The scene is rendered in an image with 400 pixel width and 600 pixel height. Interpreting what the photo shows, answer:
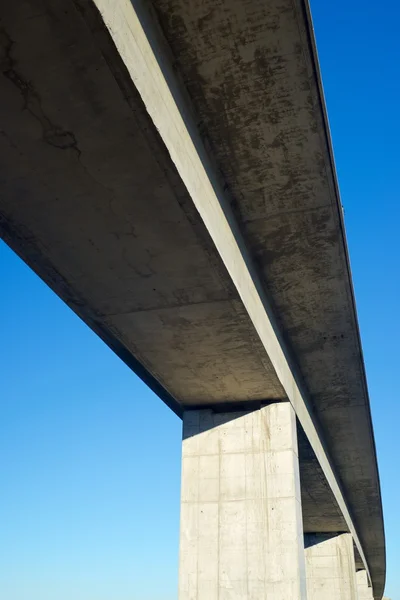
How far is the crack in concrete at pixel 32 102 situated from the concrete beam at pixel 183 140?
0.84 metres

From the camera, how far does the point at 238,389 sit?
429 inches

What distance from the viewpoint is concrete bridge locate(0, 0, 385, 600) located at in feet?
17.2

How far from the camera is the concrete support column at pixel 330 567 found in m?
22.2

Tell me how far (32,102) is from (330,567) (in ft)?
71.6

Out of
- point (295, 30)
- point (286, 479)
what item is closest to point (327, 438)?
point (286, 479)

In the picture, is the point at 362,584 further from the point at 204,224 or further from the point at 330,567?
the point at 204,224

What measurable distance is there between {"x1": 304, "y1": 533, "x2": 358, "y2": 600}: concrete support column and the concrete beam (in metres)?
14.9

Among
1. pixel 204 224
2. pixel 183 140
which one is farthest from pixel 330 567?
pixel 183 140

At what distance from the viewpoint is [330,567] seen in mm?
22672

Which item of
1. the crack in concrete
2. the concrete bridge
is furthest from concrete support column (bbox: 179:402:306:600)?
the crack in concrete

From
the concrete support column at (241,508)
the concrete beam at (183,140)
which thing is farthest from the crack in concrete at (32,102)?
the concrete support column at (241,508)

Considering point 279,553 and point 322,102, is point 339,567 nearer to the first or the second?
point 279,553

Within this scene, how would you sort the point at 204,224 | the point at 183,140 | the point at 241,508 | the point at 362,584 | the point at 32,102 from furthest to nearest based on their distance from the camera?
the point at 362,584, the point at 241,508, the point at 204,224, the point at 183,140, the point at 32,102

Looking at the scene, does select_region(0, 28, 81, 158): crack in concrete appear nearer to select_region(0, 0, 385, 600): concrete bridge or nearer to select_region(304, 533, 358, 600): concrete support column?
select_region(0, 0, 385, 600): concrete bridge
